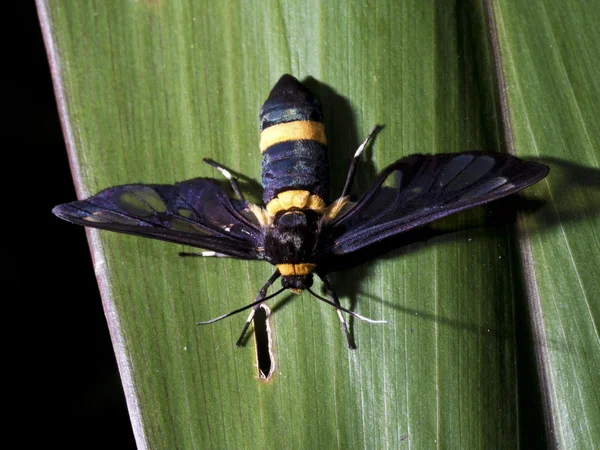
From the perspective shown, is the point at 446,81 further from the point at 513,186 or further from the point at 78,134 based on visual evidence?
the point at 78,134

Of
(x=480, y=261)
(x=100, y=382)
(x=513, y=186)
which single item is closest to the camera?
(x=513, y=186)

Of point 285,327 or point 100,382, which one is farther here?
point 100,382

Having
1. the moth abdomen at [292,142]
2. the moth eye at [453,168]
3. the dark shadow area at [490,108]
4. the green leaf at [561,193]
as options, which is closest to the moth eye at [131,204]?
the moth abdomen at [292,142]

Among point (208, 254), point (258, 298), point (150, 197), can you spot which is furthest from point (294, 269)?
point (150, 197)

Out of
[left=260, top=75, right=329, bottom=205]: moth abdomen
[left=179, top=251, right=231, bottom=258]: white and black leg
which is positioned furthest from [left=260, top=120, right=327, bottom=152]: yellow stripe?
[left=179, top=251, right=231, bottom=258]: white and black leg

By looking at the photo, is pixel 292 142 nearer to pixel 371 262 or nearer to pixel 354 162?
pixel 354 162

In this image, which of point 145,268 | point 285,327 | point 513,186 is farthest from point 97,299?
point 513,186

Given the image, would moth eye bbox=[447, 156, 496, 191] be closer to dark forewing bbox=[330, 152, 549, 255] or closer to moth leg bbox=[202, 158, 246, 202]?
dark forewing bbox=[330, 152, 549, 255]
